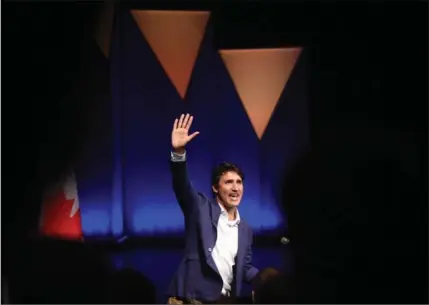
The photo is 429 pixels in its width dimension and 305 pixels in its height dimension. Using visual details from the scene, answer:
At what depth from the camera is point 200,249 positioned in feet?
7.41

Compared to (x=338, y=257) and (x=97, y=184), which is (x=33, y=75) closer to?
(x=97, y=184)

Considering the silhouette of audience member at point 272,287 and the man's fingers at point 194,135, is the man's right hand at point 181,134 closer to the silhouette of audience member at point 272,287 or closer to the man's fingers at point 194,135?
the man's fingers at point 194,135

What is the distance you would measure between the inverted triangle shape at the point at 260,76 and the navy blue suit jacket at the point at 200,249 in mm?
321

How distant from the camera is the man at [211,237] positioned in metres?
2.25

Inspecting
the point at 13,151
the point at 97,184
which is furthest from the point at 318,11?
the point at 13,151

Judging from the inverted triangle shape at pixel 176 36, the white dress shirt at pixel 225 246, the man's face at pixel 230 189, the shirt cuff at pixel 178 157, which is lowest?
the white dress shirt at pixel 225 246

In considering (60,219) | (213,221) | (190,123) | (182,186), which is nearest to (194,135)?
(190,123)

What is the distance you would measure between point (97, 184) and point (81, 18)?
593 mm

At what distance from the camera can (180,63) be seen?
2295 mm

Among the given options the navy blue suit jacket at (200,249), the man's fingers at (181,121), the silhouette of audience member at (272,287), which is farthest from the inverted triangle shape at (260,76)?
the silhouette of audience member at (272,287)

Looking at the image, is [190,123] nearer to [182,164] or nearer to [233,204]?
[182,164]

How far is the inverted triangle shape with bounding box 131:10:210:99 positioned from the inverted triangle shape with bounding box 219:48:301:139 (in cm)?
12

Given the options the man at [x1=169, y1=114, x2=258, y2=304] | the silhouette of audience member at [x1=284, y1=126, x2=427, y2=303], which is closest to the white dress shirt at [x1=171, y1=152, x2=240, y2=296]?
the man at [x1=169, y1=114, x2=258, y2=304]

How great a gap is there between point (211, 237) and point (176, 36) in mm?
725
